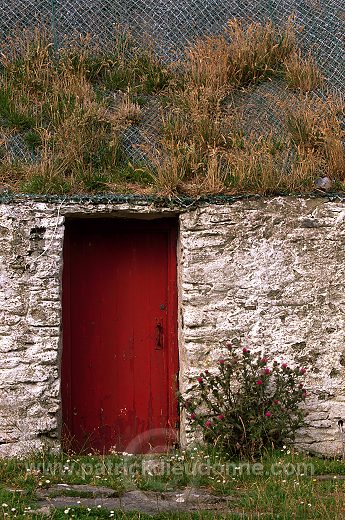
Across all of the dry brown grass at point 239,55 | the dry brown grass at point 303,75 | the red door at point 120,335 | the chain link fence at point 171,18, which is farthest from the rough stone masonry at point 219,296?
the chain link fence at point 171,18

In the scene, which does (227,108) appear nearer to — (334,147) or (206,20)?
(334,147)

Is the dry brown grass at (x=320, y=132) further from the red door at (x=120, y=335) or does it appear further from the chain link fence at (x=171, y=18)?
the red door at (x=120, y=335)

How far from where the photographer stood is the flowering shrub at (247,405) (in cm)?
616

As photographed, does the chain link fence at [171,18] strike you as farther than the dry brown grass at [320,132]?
Yes

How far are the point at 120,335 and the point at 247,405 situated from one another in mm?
1500

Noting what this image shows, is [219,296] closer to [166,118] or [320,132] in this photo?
[320,132]

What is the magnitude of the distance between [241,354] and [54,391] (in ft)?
5.52

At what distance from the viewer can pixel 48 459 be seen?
6.24 m

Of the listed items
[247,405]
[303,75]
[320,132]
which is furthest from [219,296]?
[303,75]

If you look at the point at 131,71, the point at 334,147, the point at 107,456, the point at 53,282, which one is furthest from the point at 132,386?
the point at 131,71

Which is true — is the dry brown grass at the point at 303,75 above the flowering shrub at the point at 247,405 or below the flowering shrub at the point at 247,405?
above

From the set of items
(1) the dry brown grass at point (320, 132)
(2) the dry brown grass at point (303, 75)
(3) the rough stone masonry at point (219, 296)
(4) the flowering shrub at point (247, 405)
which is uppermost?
(2) the dry brown grass at point (303, 75)

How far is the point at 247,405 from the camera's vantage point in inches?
245

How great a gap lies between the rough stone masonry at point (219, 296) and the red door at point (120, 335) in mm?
337
